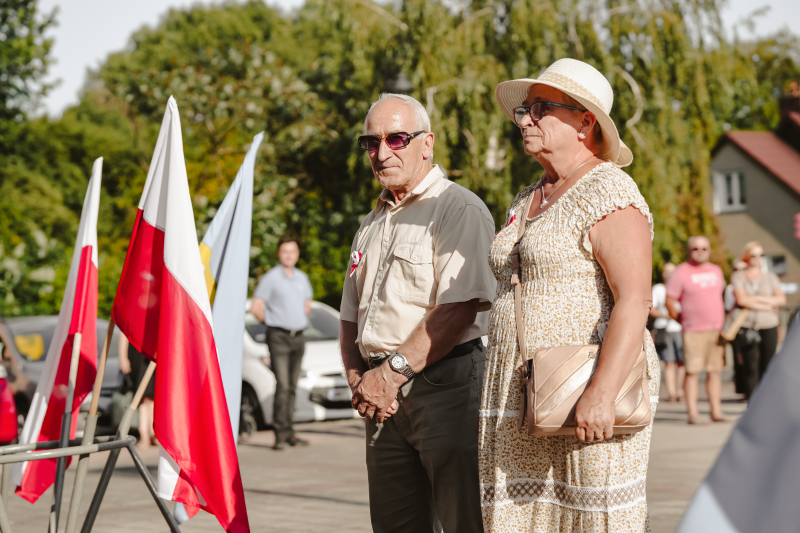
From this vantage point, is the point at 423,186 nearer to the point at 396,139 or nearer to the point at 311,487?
the point at 396,139

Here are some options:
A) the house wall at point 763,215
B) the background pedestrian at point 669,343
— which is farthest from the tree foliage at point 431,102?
the house wall at point 763,215

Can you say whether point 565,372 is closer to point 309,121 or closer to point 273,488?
point 273,488

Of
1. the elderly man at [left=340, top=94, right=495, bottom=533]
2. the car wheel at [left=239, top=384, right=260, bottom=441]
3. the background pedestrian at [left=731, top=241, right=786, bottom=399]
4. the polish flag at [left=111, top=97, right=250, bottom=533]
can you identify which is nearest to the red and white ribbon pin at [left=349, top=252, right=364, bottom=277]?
the elderly man at [left=340, top=94, right=495, bottom=533]

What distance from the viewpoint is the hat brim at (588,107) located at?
3062 mm

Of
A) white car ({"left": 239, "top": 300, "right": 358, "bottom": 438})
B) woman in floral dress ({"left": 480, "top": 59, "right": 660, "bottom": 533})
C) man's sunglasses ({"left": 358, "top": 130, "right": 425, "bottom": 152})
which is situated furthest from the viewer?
white car ({"left": 239, "top": 300, "right": 358, "bottom": 438})

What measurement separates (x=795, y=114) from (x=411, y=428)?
139ft

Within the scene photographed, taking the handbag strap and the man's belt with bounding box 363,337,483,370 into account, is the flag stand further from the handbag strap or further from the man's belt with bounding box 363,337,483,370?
the handbag strap

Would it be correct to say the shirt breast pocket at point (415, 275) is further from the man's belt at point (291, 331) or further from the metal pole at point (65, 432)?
the man's belt at point (291, 331)

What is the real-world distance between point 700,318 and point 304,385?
16.2ft

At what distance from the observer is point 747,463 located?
4.50 feet

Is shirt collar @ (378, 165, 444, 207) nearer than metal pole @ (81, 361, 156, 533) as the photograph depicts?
No

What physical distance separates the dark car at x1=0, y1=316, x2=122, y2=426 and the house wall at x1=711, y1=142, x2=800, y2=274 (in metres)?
33.7

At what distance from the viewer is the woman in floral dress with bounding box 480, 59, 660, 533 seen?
2816mm

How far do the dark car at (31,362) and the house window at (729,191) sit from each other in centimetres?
3639
